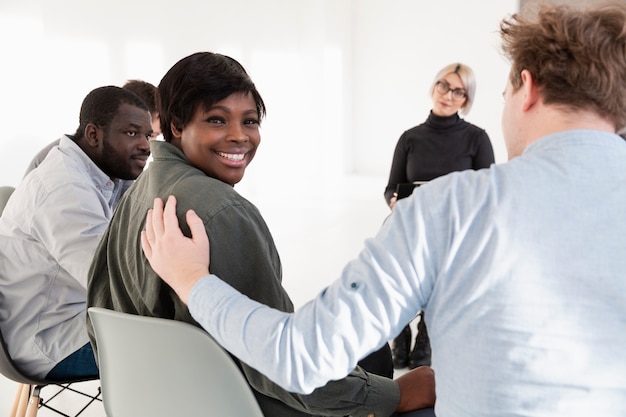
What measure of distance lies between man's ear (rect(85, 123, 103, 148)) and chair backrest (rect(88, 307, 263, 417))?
1.14 m

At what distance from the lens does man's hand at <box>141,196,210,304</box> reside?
3.10 feet

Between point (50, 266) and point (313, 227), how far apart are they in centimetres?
419

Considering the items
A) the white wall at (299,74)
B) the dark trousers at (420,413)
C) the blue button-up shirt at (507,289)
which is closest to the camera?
the blue button-up shirt at (507,289)

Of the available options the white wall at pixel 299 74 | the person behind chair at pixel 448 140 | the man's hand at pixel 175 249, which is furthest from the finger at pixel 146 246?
the white wall at pixel 299 74

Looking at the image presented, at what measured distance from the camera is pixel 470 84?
3008 millimetres

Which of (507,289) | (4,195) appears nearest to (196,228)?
(507,289)

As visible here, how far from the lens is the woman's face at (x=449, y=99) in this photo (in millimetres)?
2982

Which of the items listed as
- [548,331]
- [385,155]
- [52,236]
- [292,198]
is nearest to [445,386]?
[548,331]

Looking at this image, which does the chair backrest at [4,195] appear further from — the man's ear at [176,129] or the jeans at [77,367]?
the man's ear at [176,129]

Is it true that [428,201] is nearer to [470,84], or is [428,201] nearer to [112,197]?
[112,197]

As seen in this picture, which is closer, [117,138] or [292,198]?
[117,138]

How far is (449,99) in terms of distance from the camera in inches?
117

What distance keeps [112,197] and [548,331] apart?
1867mm

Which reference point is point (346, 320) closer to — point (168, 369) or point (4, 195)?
point (168, 369)
